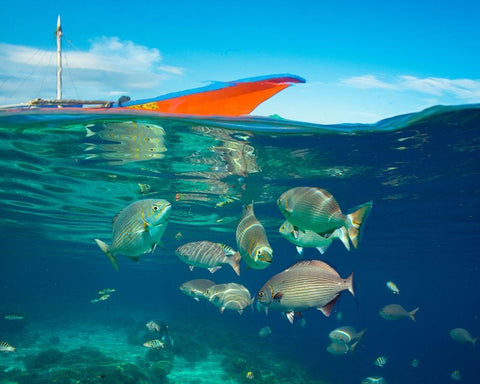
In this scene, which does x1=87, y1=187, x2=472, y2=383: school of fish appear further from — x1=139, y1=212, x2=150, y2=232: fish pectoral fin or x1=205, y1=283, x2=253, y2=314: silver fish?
x1=205, y1=283, x2=253, y2=314: silver fish

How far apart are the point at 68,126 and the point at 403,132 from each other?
12.3 meters

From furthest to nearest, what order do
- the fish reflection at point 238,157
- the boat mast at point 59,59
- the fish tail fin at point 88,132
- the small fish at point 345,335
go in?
1. the fish reflection at point 238,157
2. the small fish at point 345,335
3. the fish tail fin at point 88,132
4. the boat mast at point 59,59

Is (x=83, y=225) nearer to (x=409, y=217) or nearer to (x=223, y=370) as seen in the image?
(x=223, y=370)

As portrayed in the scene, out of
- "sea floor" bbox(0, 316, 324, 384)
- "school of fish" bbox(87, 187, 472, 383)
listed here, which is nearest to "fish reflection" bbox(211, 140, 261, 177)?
"school of fish" bbox(87, 187, 472, 383)

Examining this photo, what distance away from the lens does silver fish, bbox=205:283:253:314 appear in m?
8.01

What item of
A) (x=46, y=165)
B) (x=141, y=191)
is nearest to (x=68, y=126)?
(x=46, y=165)

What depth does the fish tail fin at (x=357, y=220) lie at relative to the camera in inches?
154

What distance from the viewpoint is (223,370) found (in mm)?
21719

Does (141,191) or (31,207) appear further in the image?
(31,207)

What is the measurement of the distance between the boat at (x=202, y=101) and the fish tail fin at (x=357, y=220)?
617cm

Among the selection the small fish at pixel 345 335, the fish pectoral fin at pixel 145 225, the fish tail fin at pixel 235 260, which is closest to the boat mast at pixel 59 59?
the fish tail fin at pixel 235 260

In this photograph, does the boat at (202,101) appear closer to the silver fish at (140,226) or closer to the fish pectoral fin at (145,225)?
the silver fish at (140,226)

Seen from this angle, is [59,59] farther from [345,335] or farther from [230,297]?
[345,335]

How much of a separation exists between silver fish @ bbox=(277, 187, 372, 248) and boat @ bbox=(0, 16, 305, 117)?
19.2 feet
